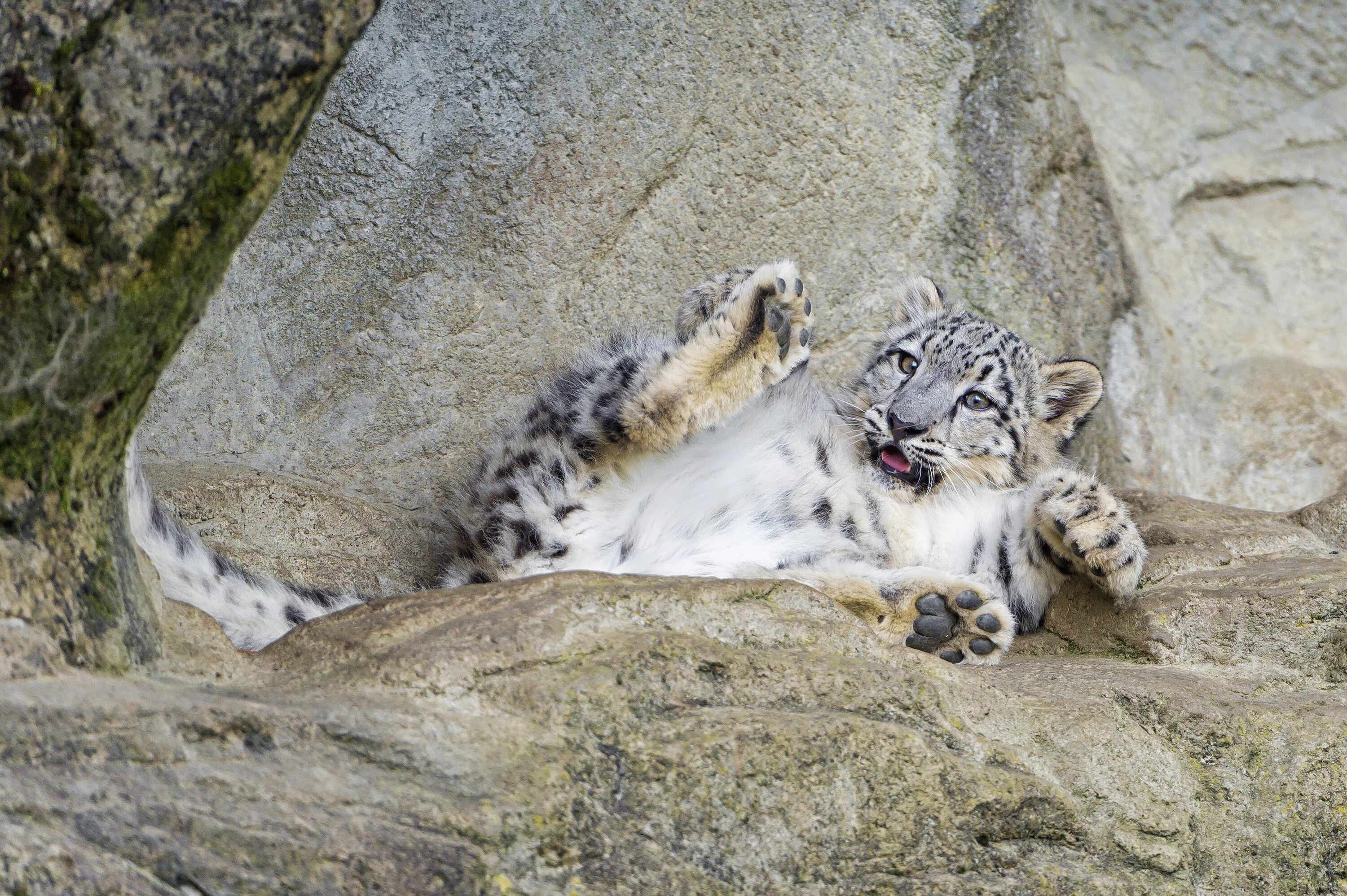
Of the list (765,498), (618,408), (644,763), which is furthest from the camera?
(765,498)

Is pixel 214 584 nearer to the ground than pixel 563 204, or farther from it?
nearer to the ground

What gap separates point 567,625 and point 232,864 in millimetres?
1057

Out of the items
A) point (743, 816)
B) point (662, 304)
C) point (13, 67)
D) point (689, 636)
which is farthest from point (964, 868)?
point (662, 304)

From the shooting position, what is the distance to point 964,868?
3.00 metres

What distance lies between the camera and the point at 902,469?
5.11 m

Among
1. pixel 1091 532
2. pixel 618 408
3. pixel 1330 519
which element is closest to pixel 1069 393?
pixel 1330 519

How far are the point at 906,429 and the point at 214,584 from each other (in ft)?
8.28

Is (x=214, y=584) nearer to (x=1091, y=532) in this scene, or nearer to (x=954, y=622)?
(x=954, y=622)

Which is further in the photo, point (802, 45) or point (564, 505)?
point (802, 45)

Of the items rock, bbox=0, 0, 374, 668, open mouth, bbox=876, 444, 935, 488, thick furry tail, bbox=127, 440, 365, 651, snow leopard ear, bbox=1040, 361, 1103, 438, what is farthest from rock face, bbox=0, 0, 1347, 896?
open mouth, bbox=876, 444, 935, 488

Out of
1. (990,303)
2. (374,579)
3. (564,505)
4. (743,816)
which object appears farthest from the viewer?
(990,303)

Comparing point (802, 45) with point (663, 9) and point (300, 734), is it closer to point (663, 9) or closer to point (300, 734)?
point (663, 9)

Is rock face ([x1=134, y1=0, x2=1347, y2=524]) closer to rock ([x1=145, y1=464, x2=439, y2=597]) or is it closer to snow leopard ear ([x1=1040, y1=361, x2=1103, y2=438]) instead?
rock ([x1=145, y1=464, x2=439, y2=597])

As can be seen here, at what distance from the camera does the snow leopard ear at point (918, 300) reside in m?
5.75
